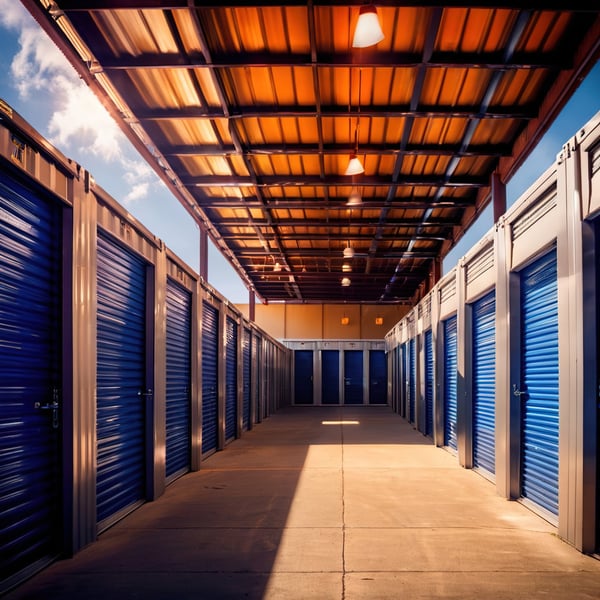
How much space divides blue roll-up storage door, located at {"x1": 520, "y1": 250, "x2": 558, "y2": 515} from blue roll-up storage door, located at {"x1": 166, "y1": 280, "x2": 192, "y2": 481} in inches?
167

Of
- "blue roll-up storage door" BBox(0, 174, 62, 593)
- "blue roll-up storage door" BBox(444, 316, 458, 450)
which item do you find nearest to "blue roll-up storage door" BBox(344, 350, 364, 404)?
"blue roll-up storage door" BBox(444, 316, 458, 450)

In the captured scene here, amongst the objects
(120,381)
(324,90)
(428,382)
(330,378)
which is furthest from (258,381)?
(120,381)

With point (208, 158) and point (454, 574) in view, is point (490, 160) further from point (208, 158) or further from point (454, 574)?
point (454, 574)

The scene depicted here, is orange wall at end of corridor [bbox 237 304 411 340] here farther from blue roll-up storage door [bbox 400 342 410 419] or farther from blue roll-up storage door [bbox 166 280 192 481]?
blue roll-up storage door [bbox 166 280 192 481]

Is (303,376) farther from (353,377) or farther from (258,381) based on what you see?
(258,381)

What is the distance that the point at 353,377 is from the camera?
26.5 metres

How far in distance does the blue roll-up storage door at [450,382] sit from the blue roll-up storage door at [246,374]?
16.2 feet

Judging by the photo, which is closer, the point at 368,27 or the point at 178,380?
the point at 368,27

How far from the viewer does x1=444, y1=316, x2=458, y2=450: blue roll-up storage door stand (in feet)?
34.0

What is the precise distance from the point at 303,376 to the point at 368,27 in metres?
22.4

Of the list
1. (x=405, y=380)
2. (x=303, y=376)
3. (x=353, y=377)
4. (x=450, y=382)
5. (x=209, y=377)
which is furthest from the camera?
(x=303, y=376)

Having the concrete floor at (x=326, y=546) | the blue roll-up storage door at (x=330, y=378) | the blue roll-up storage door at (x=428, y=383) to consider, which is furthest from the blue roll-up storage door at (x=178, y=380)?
the blue roll-up storage door at (x=330, y=378)

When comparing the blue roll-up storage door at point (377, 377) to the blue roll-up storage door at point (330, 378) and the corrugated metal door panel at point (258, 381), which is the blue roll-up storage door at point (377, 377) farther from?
the corrugated metal door panel at point (258, 381)

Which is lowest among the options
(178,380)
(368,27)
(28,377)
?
(178,380)
